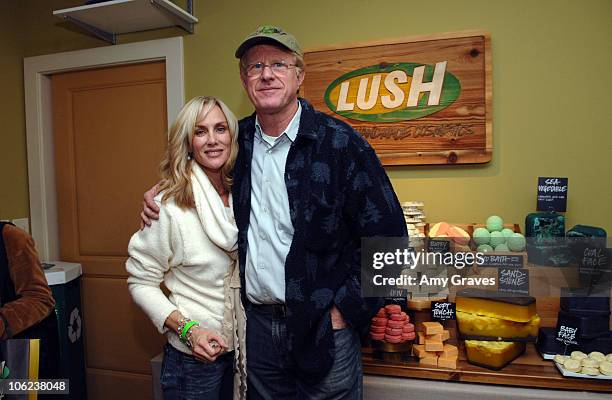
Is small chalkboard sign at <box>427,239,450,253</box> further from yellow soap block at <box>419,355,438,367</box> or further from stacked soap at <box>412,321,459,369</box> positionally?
yellow soap block at <box>419,355,438,367</box>

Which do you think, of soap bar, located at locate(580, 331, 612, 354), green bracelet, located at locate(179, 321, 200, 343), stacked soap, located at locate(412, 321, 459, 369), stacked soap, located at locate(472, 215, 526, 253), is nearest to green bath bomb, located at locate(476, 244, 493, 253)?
stacked soap, located at locate(472, 215, 526, 253)

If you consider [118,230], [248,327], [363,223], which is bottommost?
[248,327]

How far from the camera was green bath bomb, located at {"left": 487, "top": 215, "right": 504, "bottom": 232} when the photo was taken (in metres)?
1.79

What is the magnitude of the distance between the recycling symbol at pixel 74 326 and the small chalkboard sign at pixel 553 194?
2397 mm

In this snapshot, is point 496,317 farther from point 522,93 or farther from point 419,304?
point 522,93

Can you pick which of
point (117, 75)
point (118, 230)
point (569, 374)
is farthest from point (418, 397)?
point (117, 75)

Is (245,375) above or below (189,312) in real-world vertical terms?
below

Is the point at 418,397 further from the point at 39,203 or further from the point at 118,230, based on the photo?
the point at 39,203

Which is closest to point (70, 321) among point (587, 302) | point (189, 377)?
point (189, 377)

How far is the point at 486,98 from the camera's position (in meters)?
1.92

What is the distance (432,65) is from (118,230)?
1.93 metres

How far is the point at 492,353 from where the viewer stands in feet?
5.12

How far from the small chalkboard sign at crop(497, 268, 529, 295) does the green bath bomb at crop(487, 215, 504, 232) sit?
210 millimetres

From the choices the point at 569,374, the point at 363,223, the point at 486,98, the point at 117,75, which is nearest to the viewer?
the point at 363,223
